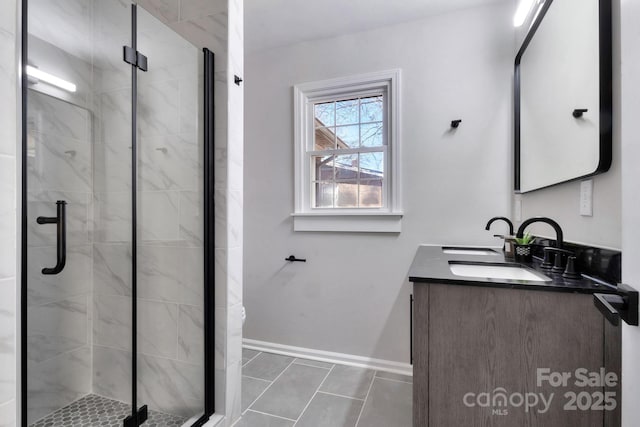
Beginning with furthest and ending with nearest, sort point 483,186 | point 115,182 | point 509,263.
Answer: point 483,186 < point 115,182 < point 509,263

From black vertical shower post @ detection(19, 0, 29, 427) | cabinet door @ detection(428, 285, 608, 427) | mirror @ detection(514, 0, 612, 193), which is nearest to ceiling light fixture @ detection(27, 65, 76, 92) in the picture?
black vertical shower post @ detection(19, 0, 29, 427)

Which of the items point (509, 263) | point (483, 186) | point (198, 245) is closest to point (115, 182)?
point (198, 245)

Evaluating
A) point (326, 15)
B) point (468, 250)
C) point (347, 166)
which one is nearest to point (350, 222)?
point (347, 166)

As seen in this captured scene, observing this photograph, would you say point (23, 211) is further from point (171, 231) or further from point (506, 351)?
point (506, 351)

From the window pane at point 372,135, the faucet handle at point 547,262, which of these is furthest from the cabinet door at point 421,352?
the window pane at point 372,135

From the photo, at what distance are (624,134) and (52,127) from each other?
221 cm

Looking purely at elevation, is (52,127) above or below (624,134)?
above

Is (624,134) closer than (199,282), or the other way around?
(624,134)

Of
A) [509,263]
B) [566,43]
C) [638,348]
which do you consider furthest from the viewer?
[509,263]

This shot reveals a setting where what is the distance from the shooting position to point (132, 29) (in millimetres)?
1427

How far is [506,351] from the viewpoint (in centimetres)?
98

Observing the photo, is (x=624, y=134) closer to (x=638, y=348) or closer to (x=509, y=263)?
(x=638, y=348)

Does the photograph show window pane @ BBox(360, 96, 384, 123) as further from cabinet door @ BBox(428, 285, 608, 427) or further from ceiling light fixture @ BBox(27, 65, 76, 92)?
ceiling light fixture @ BBox(27, 65, 76, 92)

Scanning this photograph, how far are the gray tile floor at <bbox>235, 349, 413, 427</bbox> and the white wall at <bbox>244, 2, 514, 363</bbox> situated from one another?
21 cm
